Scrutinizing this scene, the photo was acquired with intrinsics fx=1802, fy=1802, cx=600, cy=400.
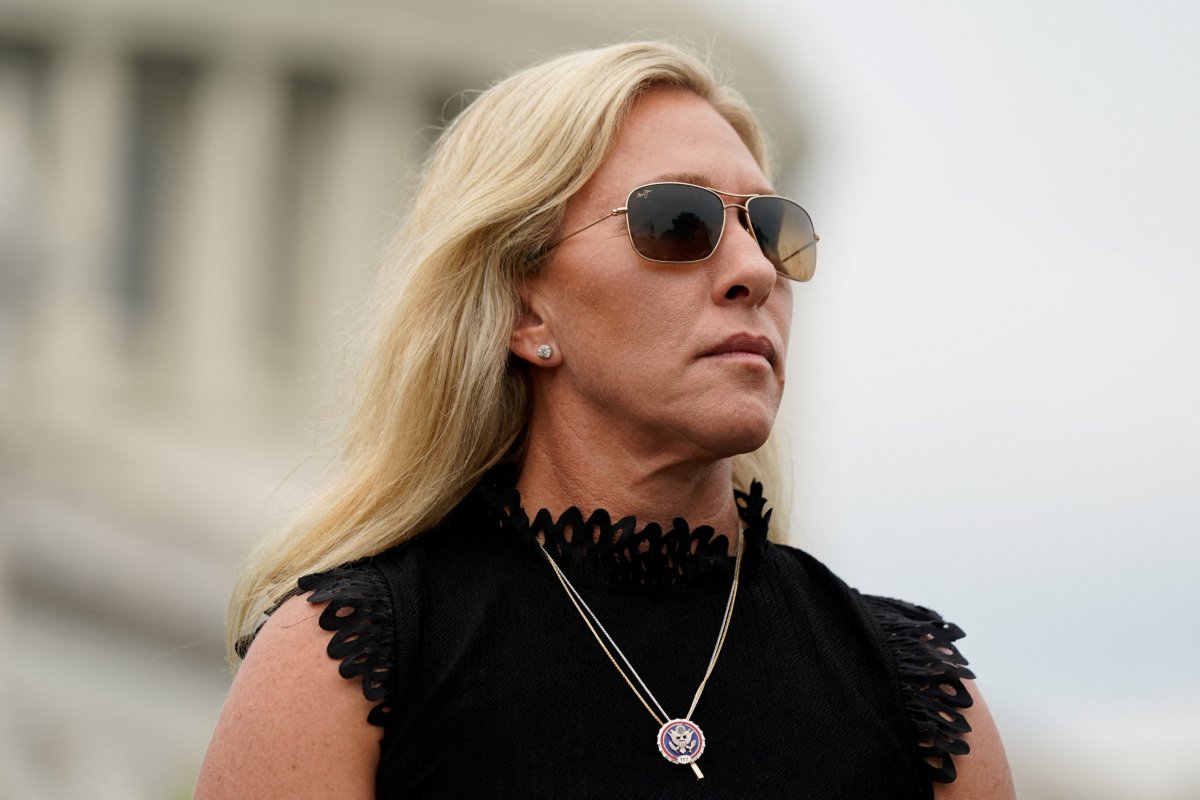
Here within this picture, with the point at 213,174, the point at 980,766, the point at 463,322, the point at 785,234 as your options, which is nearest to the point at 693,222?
the point at 785,234

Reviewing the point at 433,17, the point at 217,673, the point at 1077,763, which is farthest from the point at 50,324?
the point at 1077,763

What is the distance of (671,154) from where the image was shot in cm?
394

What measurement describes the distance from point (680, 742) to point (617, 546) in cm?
46

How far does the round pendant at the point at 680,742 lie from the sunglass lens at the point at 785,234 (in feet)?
3.43

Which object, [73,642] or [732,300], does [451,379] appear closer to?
[732,300]

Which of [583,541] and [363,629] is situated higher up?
[583,541]

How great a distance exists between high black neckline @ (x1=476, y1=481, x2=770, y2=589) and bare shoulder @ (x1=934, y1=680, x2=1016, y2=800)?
591 millimetres

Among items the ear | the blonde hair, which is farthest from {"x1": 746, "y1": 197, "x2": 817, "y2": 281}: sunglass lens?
the ear

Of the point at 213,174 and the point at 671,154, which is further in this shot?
the point at 213,174

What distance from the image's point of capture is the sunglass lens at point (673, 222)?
3.76 metres

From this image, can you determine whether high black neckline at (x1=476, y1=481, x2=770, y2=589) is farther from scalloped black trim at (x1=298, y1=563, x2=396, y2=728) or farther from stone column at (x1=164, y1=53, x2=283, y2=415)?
stone column at (x1=164, y1=53, x2=283, y2=415)

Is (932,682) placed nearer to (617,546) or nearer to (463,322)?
(617,546)

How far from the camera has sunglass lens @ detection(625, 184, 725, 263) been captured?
3758 mm

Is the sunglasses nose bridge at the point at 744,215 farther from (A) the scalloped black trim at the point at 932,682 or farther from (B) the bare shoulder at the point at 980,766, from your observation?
(B) the bare shoulder at the point at 980,766
